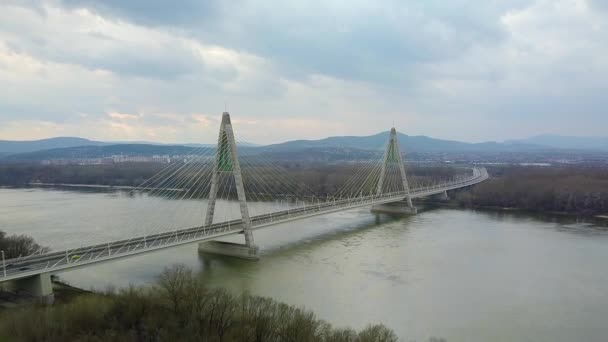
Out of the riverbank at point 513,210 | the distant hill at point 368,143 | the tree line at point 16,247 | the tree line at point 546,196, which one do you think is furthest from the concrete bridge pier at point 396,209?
the distant hill at point 368,143

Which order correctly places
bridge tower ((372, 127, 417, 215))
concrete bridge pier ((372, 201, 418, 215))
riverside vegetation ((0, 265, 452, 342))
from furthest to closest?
1. bridge tower ((372, 127, 417, 215))
2. concrete bridge pier ((372, 201, 418, 215))
3. riverside vegetation ((0, 265, 452, 342))

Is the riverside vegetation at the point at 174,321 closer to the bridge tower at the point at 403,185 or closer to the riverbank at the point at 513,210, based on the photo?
the bridge tower at the point at 403,185

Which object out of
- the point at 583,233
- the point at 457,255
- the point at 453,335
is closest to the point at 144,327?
the point at 453,335

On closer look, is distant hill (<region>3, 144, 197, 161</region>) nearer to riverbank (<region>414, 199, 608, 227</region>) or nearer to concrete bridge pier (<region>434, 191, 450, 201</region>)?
concrete bridge pier (<region>434, 191, 450, 201</region>)

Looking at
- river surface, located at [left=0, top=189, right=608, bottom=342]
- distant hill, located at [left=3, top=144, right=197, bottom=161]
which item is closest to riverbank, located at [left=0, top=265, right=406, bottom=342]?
river surface, located at [left=0, top=189, right=608, bottom=342]

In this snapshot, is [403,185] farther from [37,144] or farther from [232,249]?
[37,144]

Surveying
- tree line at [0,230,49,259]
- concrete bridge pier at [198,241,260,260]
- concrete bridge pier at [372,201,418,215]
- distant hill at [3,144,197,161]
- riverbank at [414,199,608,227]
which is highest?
distant hill at [3,144,197,161]
